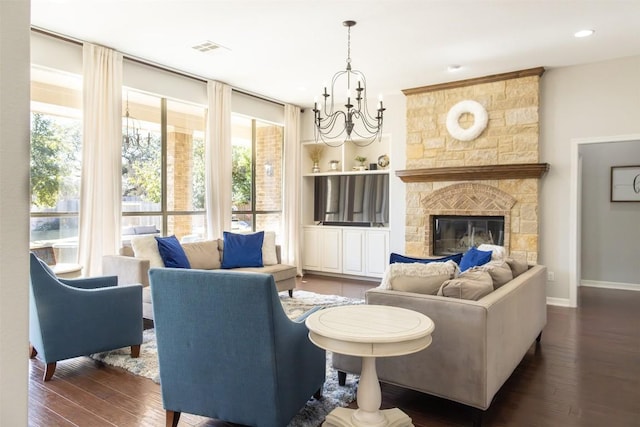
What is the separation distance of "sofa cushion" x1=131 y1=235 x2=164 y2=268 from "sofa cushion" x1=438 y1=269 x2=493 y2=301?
9.67 feet

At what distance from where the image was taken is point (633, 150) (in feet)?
20.3

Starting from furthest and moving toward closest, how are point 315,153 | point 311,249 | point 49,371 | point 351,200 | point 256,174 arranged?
1. point 315,153
2. point 311,249
3. point 351,200
4. point 256,174
5. point 49,371

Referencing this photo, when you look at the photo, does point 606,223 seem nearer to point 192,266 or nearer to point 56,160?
point 192,266

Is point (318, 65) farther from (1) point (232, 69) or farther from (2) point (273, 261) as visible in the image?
(2) point (273, 261)

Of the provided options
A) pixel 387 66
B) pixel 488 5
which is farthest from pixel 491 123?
pixel 488 5

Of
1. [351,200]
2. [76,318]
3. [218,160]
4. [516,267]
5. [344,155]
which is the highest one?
[344,155]

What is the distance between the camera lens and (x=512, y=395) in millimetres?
2670

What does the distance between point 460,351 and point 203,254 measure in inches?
132

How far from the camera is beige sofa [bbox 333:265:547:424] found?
2.15 meters

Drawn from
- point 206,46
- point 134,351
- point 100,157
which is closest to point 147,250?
point 100,157

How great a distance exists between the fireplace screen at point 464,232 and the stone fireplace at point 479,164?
25 millimetres

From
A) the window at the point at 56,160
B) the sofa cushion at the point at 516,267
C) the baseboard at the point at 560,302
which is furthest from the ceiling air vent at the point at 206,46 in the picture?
the baseboard at the point at 560,302

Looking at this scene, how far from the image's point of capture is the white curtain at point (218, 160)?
5.65 metres

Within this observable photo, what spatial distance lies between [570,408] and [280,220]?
5.17 metres
